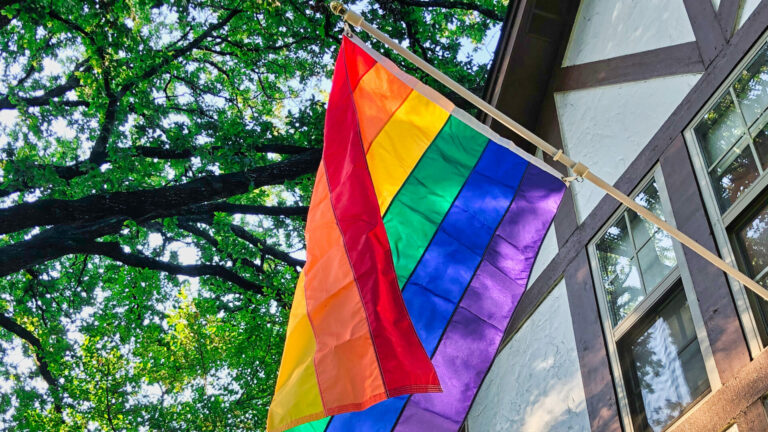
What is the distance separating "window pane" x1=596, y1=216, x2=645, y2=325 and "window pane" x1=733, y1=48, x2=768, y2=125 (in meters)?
1.37

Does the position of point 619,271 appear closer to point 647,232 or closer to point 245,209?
point 647,232

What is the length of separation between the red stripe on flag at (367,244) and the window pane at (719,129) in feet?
7.72

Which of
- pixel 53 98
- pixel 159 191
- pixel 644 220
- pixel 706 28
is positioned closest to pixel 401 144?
pixel 644 220

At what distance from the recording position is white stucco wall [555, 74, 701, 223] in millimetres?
5457

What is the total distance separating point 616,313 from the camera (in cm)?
541

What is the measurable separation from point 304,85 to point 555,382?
33.7 ft

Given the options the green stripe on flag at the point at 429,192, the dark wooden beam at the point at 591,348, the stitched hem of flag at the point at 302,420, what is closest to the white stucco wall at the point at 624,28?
the dark wooden beam at the point at 591,348

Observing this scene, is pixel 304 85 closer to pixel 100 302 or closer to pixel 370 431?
pixel 100 302

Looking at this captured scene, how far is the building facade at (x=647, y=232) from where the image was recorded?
13.7ft

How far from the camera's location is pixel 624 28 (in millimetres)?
6406

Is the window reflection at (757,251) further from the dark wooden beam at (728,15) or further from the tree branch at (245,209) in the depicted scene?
the tree branch at (245,209)

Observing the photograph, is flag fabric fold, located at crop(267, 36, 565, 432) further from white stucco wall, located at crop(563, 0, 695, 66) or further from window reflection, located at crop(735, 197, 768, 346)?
white stucco wall, located at crop(563, 0, 695, 66)

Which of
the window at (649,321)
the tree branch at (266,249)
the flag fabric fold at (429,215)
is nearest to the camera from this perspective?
the flag fabric fold at (429,215)

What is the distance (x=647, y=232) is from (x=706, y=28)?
1.54m
